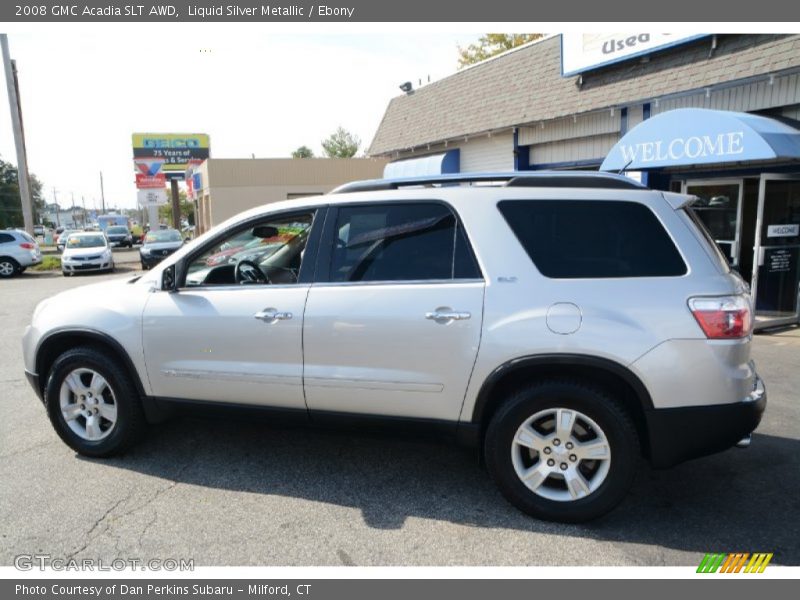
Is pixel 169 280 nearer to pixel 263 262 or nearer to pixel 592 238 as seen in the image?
pixel 263 262

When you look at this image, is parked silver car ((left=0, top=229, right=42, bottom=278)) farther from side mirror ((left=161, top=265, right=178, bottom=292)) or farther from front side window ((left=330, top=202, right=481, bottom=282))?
front side window ((left=330, top=202, right=481, bottom=282))

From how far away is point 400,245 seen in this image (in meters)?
3.53

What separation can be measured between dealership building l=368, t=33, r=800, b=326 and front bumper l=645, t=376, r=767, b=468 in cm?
276

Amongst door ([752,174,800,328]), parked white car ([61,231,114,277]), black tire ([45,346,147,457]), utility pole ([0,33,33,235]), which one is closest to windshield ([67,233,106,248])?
parked white car ([61,231,114,277])

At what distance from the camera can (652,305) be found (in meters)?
3.03

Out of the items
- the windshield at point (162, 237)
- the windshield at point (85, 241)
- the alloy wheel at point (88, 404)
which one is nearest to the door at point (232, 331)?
the alloy wheel at point (88, 404)

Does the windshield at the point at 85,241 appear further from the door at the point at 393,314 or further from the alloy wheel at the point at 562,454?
the alloy wheel at the point at 562,454

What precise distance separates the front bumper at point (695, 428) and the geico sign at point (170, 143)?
5349 cm

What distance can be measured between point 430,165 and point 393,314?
1113 centimetres

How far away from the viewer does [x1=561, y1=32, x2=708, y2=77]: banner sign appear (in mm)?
8875

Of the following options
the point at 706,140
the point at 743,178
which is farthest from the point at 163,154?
the point at 706,140
